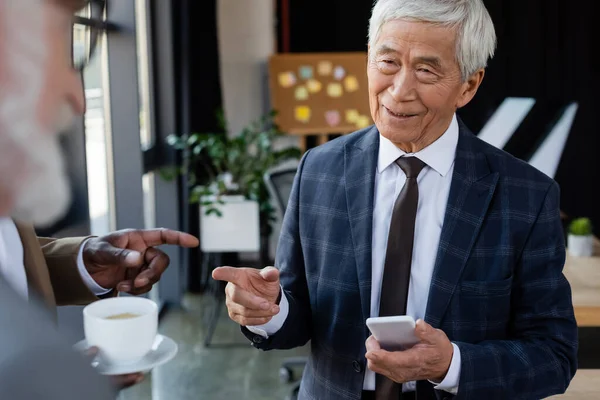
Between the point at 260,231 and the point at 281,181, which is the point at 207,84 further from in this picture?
the point at 281,181

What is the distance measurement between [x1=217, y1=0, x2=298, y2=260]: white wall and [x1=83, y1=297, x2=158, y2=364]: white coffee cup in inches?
197

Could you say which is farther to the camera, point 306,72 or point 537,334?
point 306,72

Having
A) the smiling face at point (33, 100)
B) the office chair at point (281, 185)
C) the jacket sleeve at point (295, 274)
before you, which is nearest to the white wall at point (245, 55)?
the office chair at point (281, 185)

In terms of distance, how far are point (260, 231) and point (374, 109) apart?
120 inches

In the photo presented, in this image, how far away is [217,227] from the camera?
403 cm

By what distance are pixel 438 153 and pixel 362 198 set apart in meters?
0.19

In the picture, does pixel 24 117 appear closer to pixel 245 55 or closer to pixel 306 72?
pixel 306 72

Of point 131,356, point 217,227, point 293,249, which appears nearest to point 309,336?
point 293,249

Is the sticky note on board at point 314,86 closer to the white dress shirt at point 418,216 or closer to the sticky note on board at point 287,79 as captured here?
the sticky note on board at point 287,79

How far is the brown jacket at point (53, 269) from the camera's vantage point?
508 mm

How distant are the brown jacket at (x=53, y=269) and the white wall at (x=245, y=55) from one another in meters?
4.95

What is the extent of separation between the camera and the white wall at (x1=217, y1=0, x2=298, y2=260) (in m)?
5.78

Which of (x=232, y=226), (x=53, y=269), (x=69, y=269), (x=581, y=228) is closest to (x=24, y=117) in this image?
(x=53, y=269)

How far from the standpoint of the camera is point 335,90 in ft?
18.1
